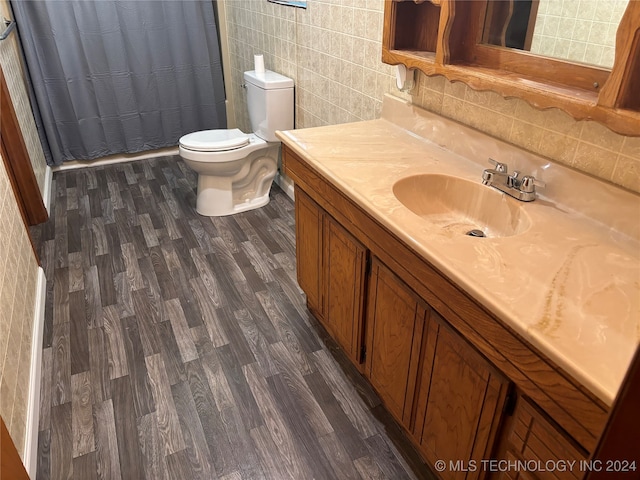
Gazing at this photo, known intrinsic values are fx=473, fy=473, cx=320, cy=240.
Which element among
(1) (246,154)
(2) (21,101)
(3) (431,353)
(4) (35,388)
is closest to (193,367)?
(4) (35,388)

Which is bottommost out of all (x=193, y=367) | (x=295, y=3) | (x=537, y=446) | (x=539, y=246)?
(x=193, y=367)

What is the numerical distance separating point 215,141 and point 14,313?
5.24 ft

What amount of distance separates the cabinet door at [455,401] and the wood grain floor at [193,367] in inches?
11.8

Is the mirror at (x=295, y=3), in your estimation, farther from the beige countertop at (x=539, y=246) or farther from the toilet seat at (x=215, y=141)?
the beige countertop at (x=539, y=246)

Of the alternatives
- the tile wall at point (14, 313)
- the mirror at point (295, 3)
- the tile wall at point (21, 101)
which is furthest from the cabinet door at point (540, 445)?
the tile wall at point (21, 101)

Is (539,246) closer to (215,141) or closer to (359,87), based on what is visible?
(359,87)

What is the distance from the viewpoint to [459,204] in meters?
1.55

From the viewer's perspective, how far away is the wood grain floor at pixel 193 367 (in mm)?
1588

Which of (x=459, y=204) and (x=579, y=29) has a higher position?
(x=579, y=29)

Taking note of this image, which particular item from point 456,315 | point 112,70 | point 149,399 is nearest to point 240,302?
point 149,399

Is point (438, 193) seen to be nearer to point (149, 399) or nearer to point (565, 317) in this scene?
point (565, 317)

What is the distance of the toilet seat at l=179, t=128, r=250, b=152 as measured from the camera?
287 cm

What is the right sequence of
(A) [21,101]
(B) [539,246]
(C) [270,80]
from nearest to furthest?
(B) [539,246]
(C) [270,80]
(A) [21,101]

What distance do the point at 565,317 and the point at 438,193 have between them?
2.39 feet
